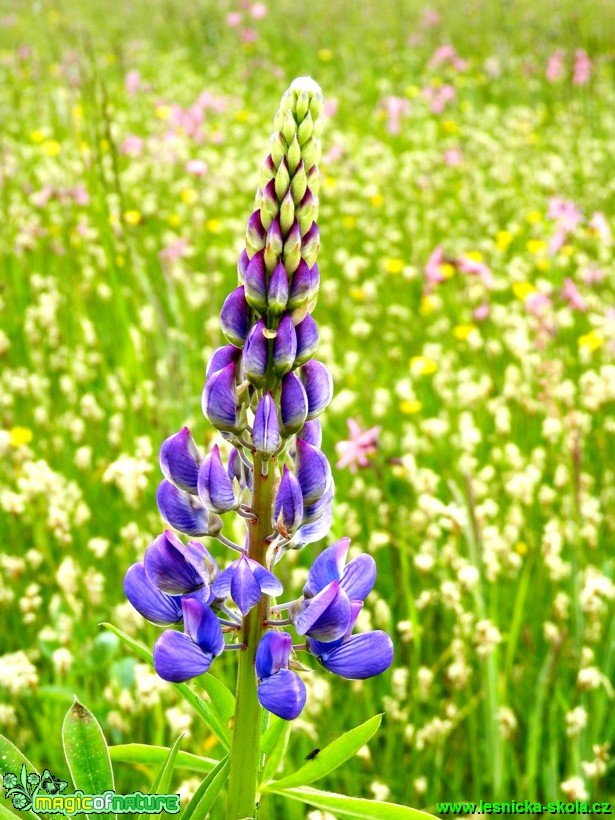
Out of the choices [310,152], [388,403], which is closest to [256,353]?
[310,152]

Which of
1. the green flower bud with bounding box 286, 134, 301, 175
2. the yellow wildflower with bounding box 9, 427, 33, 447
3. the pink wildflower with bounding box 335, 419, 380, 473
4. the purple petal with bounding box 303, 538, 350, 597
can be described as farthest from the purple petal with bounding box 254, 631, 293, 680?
the yellow wildflower with bounding box 9, 427, 33, 447

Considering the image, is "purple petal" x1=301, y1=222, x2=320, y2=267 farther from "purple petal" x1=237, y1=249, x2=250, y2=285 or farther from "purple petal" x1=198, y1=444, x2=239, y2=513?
"purple petal" x1=198, y1=444, x2=239, y2=513

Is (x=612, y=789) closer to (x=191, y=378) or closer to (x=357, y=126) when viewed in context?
(x=191, y=378)

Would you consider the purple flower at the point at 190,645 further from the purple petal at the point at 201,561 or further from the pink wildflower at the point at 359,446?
the pink wildflower at the point at 359,446

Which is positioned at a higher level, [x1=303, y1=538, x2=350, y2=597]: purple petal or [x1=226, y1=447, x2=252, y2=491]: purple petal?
[x1=226, y1=447, x2=252, y2=491]: purple petal

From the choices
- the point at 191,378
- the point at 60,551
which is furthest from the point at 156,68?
the point at 60,551

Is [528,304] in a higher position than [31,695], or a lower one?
higher

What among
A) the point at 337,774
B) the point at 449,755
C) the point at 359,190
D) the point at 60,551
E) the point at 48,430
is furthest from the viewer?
the point at 359,190
